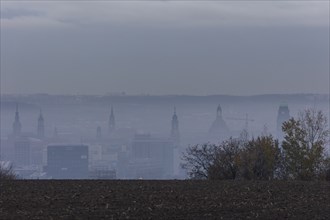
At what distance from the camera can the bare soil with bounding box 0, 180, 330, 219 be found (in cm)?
1835

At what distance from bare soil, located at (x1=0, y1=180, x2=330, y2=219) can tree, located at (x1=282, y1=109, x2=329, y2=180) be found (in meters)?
12.4

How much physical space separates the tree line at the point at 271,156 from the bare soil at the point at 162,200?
938 cm

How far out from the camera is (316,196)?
23.0 metres

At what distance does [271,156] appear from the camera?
38.4 meters

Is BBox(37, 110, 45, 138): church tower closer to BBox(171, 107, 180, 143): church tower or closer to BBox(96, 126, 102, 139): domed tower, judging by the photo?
BBox(96, 126, 102, 139): domed tower

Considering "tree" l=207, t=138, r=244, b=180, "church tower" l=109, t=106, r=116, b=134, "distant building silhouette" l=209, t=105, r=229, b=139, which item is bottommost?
"tree" l=207, t=138, r=244, b=180

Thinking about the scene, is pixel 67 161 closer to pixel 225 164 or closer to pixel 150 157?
pixel 150 157

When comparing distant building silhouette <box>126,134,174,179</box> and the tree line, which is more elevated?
distant building silhouette <box>126,134,174,179</box>

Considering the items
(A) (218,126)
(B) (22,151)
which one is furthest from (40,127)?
(A) (218,126)

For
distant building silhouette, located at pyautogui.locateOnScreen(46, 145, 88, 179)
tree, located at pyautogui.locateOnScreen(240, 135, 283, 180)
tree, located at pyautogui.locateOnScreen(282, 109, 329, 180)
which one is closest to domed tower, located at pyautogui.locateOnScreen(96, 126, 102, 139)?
distant building silhouette, located at pyautogui.locateOnScreen(46, 145, 88, 179)

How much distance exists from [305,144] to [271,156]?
3.81 metres

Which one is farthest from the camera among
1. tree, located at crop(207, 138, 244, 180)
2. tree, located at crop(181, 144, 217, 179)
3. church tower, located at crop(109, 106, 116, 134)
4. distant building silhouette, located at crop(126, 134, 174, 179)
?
church tower, located at crop(109, 106, 116, 134)

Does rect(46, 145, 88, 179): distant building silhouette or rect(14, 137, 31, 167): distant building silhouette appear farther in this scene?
rect(14, 137, 31, 167): distant building silhouette

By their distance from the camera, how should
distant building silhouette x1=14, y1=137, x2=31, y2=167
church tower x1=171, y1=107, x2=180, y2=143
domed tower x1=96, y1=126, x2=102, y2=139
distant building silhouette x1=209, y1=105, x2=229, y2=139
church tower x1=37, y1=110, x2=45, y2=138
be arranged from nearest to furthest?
distant building silhouette x1=14, y1=137, x2=31, y2=167 < distant building silhouette x1=209, y1=105, x2=229, y2=139 < church tower x1=171, y1=107, x2=180, y2=143 < church tower x1=37, y1=110, x2=45, y2=138 < domed tower x1=96, y1=126, x2=102, y2=139
